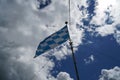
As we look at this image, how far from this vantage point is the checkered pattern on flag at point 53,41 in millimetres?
25578

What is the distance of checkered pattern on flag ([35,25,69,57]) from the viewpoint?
2558cm

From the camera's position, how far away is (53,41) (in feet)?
86.0

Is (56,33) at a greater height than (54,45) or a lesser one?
greater

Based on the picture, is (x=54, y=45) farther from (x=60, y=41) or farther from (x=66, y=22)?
(x=66, y=22)

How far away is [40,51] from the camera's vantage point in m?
25.6

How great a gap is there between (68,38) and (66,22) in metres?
1.79

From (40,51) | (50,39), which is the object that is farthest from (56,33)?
(40,51)

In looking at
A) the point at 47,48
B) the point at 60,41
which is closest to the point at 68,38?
the point at 60,41

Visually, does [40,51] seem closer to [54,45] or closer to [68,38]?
[54,45]

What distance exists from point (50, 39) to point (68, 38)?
2.17 meters

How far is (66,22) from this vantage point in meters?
25.6

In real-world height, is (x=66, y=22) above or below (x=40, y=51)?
above

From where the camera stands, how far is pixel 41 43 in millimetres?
26859

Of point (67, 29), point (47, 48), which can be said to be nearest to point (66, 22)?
point (67, 29)
